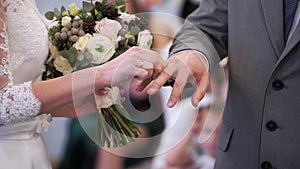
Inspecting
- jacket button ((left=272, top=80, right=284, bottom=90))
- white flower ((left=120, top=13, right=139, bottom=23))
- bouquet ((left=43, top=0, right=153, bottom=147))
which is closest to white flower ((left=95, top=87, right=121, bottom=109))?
bouquet ((left=43, top=0, right=153, bottom=147))

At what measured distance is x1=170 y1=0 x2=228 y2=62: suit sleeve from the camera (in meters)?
1.28

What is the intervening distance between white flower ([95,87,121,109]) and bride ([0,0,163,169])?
27mm

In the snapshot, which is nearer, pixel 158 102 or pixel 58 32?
pixel 158 102

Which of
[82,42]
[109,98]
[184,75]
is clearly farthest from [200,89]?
[82,42]

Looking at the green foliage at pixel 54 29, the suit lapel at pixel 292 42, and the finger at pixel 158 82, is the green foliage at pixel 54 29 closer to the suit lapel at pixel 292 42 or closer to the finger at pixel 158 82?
the finger at pixel 158 82

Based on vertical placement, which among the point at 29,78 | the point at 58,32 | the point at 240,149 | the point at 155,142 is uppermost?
the point at 58,32

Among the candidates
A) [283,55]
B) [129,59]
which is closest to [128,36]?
[129,59]

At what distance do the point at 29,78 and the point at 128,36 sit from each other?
0.35 m

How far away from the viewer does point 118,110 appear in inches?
47.9

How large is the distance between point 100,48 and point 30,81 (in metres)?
0.25

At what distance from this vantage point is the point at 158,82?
3.37 feet

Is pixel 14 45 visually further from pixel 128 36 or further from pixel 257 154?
pixel 257 154

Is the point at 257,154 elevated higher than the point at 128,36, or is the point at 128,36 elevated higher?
the point at 128,36

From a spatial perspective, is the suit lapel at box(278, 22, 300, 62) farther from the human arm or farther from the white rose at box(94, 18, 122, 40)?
the white rose at box(94, 18, 122, 40)
